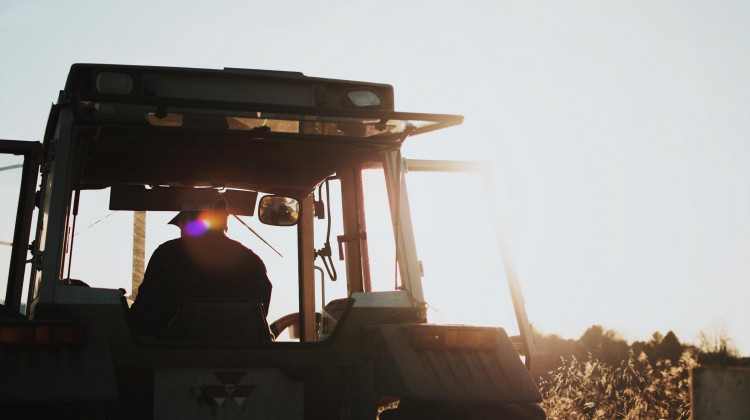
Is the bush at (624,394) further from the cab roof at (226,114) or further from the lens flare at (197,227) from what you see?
the cab roof at (226,114)

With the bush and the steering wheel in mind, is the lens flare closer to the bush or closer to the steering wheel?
the steering wheel

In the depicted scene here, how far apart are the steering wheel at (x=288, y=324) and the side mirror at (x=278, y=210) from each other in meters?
0.61

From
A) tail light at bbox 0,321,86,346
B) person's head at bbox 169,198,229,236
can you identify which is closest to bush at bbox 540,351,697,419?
person's head at bbox 169,198,229,236

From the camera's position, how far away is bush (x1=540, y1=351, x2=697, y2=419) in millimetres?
10930

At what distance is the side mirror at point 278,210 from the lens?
5973mm

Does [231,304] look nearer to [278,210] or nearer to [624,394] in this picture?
[278,210]

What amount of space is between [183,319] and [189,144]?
34.7 inches

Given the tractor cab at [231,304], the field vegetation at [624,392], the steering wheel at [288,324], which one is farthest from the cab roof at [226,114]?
the field vegetation at [624,392]

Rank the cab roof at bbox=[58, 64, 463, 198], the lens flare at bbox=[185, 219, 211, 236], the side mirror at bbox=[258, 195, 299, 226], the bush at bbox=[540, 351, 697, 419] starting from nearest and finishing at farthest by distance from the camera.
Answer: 1. the cab roof at bbox=[58, 64, 463, 198]
2. the lens flare at bbox=[185, 219, 211, 236]
3. the side mirror at bbox=[258, 195, 299, 226]
4. the bush at bbox=[540, 351, 697, 419]

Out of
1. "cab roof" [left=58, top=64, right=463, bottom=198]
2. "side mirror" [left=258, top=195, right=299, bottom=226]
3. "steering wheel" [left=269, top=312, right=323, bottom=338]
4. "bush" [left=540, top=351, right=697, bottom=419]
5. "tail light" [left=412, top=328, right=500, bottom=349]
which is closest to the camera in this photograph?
"tail light" [left=412, top=328, right=500, bottom=349]

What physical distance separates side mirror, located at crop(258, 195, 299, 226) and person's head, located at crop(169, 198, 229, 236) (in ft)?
2.50

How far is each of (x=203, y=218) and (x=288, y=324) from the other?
1.37 m

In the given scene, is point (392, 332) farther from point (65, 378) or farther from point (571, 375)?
point (571, 375)

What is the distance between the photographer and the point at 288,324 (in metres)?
6.25
